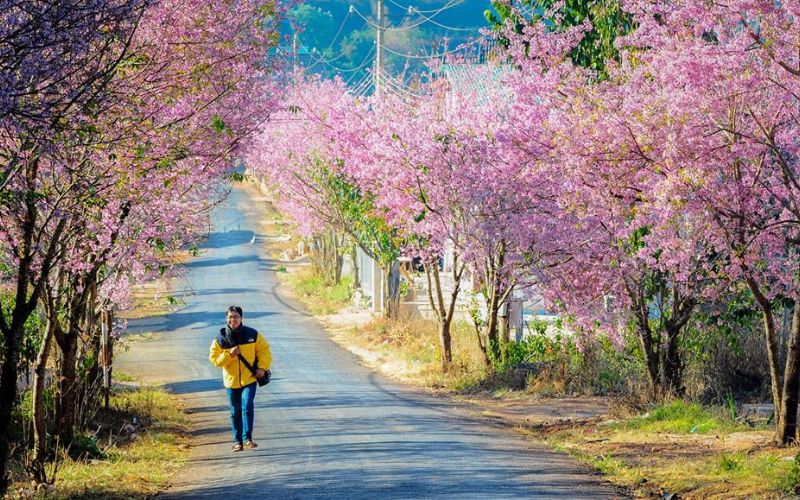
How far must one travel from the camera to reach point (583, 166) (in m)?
12.4

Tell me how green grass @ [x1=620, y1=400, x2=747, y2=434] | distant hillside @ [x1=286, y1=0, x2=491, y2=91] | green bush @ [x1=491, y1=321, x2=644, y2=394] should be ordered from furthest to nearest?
distant hillside @ [x1=286, y1=0, x2=491, y2=91], green bush @ [x1=491, y1=321, x2=644, y2=394], green grass @ [x1=620, y1=400, x2=747, y2=434]

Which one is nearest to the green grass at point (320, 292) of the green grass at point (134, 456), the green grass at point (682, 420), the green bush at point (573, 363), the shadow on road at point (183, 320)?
the shadow on road at point (183, 320)

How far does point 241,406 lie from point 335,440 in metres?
1.59

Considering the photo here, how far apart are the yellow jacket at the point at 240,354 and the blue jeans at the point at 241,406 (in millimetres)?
76

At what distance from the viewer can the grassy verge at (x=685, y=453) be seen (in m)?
10.4

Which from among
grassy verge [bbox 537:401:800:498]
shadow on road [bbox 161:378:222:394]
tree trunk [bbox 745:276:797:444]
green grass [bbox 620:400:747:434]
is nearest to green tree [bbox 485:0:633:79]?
green grass [bbox 620:400:747:434]

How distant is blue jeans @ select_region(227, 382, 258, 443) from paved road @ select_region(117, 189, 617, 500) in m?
0.27

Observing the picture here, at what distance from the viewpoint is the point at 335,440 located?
14492 millimetres

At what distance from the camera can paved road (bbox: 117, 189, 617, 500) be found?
10.8 metres

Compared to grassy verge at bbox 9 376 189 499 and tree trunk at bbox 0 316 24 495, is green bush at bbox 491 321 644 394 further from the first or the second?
tree trunk at bbox 0 316 24 495

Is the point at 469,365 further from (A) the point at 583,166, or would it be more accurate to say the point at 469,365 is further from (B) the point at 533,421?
(A) the point at 583,166

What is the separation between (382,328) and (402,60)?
2183 inches

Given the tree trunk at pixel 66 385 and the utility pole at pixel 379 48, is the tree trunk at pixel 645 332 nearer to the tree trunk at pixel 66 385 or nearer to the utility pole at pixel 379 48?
the tree trunk at pixel 66 385

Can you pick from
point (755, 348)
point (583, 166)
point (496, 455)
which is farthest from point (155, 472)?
point (755, 348)
